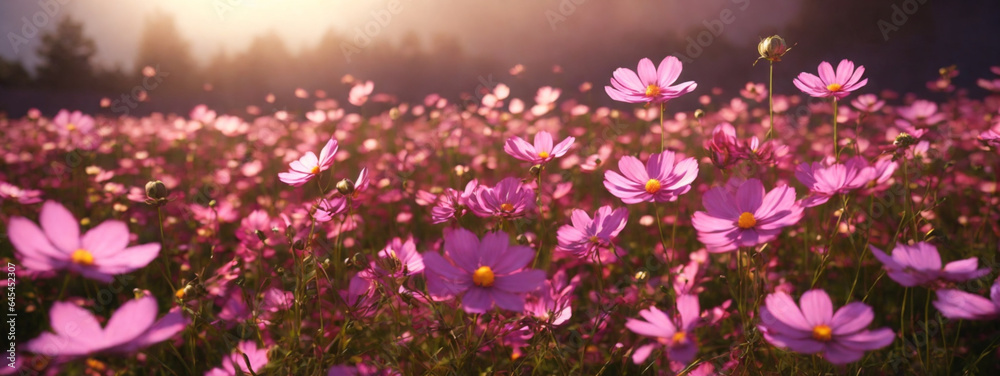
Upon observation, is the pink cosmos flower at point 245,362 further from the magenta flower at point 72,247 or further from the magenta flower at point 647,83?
the magenta flower at point 647,83

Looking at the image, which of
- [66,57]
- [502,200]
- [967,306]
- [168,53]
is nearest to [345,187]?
[502,200]

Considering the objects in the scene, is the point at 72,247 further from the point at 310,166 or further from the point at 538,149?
the point at 538,149

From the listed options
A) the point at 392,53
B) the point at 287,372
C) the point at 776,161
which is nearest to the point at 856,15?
the point at 776,161

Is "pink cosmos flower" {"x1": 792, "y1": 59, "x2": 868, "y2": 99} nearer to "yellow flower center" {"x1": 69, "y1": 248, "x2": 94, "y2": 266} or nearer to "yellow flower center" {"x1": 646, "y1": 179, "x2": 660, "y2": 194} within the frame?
"yellow flower center" {"x1": 646, "y1": 179, "x2": 660, "y2": 194}

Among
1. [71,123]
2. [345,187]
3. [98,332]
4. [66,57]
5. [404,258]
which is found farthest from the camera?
[66,57]

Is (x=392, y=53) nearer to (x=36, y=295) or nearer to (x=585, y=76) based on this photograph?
(x=585, y=76)

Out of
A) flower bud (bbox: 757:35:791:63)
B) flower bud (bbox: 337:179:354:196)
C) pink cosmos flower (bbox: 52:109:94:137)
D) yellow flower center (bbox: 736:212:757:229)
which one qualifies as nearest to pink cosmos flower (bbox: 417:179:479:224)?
flower bud (bbox: 337:179:354:196)
